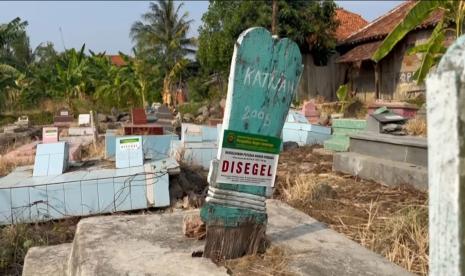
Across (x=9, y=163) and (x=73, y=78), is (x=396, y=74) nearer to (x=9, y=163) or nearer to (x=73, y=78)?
(x=9, y=163)

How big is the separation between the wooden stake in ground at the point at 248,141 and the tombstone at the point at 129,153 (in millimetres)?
3744

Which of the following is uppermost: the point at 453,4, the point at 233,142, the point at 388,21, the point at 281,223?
the point at 388,21

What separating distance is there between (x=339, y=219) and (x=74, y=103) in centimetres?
2248

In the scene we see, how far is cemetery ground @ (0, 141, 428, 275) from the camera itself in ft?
12.3

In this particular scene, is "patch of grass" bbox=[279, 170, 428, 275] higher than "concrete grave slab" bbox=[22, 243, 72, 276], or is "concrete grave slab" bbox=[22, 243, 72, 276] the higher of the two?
"patch of grass" bbox=[279, 170, 428, 275]

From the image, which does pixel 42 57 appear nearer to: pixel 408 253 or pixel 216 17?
pixel 216 17

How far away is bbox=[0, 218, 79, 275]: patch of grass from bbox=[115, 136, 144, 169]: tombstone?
Answer: 3.33 ft

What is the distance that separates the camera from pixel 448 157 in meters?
1.22

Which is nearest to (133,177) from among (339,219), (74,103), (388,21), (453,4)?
(339,219)

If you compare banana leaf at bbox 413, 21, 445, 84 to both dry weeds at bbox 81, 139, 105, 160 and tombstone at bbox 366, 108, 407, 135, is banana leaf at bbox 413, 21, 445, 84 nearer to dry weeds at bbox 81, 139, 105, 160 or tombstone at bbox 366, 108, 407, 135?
tombstone at bbox 366, 108, 407, 135

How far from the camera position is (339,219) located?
498 cm

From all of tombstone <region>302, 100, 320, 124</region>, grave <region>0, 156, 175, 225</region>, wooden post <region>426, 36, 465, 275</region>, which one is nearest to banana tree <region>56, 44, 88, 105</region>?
tombstone <region>302, 100, 320, 124</region>

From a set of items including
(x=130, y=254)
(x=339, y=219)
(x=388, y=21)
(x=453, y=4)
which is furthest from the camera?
(x=388, y=21)

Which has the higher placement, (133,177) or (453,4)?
(453,4)
